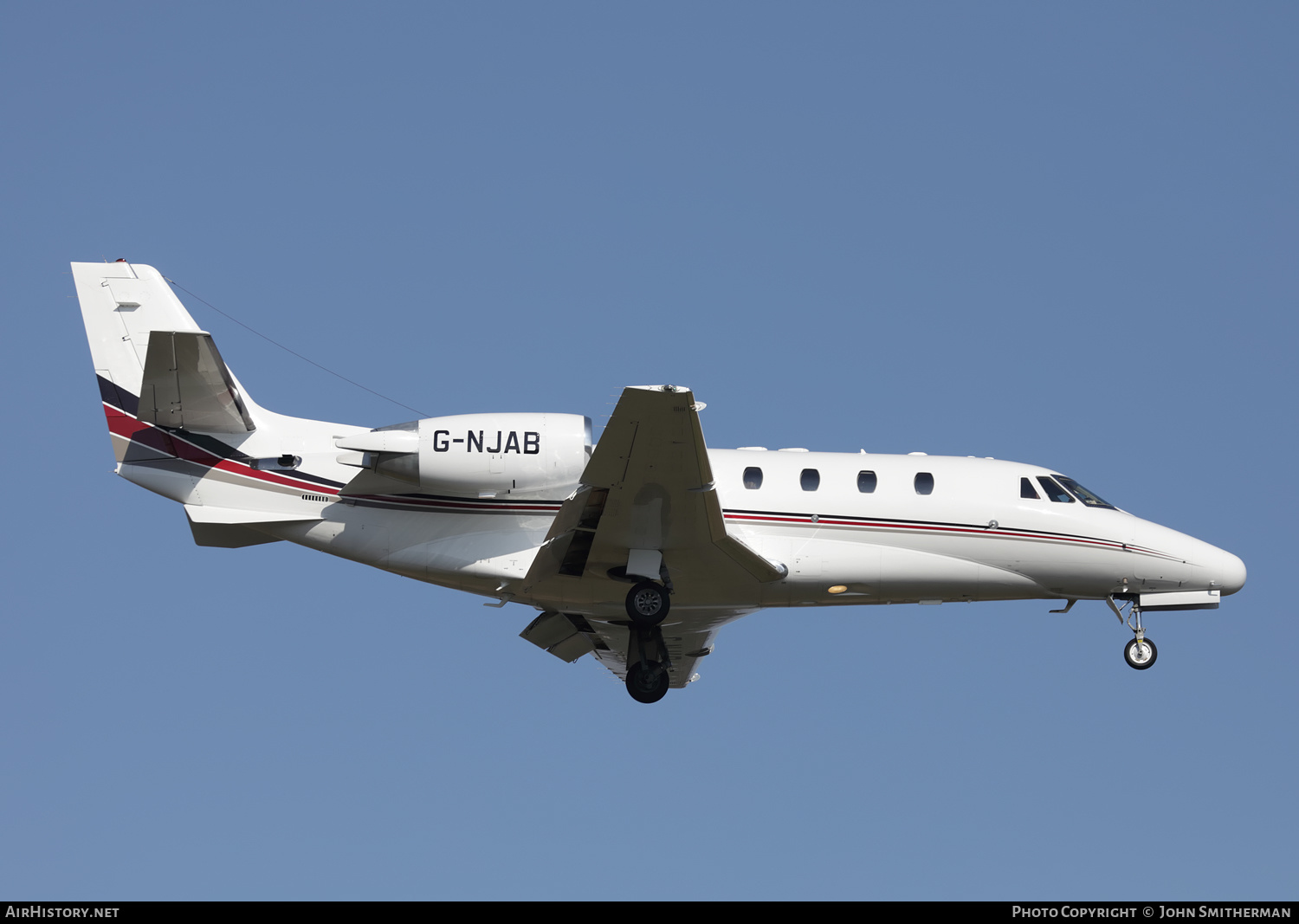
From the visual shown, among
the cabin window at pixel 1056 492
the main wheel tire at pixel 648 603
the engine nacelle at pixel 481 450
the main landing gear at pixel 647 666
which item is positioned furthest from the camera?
the cabin window at pixel 1056 492

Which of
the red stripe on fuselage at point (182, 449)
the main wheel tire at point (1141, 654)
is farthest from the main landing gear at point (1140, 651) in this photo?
the red stripe on fuselage at point (182, 449)

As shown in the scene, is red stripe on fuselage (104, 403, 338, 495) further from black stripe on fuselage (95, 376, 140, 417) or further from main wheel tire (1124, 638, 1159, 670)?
main wheel tire (1124, 638, 1159, 670)

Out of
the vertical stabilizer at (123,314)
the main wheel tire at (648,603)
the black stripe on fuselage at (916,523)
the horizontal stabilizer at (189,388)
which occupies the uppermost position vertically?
the vertical stabilizer at (123,314)

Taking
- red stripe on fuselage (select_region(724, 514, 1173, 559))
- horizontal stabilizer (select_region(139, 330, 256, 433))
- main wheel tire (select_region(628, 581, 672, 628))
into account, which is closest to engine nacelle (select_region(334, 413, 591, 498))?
main wheel tire (select_region(628, 581, 672, 628))

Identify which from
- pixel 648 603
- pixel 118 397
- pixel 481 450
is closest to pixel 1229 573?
pixel 648 603

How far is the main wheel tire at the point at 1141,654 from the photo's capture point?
806 inches

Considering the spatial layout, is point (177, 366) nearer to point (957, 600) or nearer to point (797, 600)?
point (797, 600)

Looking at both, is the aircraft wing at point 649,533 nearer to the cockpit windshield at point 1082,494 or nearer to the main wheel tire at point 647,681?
the main wheel tire at point 647,681

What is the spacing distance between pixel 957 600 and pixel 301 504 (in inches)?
366

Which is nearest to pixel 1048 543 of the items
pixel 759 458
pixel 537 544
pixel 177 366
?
pixel 759 458

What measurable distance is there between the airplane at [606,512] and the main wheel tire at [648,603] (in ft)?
0.08

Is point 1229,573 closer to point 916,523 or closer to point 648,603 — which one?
point 916,523

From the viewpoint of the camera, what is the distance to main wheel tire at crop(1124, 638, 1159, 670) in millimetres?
20484

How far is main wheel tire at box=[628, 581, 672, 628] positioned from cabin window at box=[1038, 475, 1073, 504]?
242 inches
